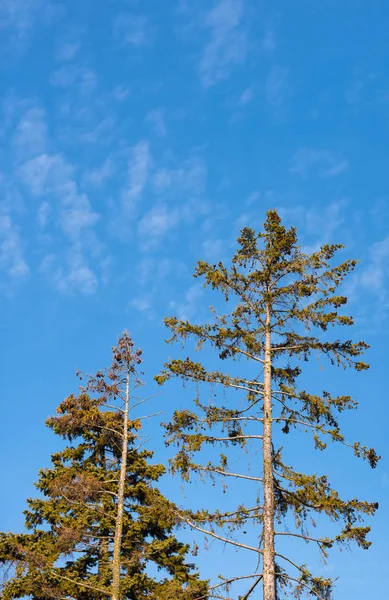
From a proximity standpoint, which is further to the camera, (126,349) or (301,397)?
(126,349)

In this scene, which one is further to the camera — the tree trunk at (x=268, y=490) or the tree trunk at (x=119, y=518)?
the tree trunk at (x=119, y=518)

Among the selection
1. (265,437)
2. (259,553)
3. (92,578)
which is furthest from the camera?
(92,578)

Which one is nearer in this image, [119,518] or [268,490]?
[268,490]

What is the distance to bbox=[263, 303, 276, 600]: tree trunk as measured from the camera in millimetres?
14609

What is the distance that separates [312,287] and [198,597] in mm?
8691

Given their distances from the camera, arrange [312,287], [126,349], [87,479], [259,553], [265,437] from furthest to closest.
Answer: [126,349]
[87,479]
[312,287]
[265,437]
[259,553]

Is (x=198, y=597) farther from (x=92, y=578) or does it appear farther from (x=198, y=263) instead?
(x=198, y=263)

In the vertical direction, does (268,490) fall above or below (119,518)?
below

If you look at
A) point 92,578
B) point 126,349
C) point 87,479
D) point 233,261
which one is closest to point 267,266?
point 233,261

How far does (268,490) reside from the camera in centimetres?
1577

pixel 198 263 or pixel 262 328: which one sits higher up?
pixel 198 263

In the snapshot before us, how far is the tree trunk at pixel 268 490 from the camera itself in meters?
14.6

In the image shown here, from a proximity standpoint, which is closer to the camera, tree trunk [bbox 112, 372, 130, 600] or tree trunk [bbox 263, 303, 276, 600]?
tree trunk [bbox 263, 303, 276, 600]

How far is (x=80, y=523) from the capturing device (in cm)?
2177
